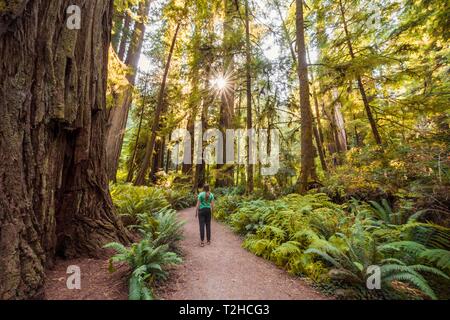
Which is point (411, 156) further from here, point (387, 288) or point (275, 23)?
point (275, 23)

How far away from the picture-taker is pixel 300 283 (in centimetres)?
368

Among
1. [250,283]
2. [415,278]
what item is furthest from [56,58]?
[415,278]

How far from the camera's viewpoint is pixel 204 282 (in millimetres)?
3650

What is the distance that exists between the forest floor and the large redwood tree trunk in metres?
0.37

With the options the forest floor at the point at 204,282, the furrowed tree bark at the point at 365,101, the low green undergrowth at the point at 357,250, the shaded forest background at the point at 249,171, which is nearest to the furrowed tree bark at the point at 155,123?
the shaded forest background at the point at 249,171

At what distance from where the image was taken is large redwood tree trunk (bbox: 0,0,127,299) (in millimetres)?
2602

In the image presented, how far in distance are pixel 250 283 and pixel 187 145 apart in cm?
1510

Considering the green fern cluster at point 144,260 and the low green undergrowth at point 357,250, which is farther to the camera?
the green fern cluster at point 144,260

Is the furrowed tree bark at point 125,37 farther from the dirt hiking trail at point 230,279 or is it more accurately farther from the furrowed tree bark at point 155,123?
the dirt hiking trail at point 230,279

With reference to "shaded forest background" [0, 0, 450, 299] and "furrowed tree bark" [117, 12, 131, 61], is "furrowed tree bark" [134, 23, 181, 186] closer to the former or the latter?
"shaded forest background" [0, 0, 450, 299]

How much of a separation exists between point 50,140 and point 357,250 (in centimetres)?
534

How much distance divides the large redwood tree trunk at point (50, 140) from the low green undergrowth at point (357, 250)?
11.9 ft

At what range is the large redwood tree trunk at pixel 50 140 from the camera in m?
2.60

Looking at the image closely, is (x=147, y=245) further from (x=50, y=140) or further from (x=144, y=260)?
(x=50, y=140)
